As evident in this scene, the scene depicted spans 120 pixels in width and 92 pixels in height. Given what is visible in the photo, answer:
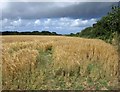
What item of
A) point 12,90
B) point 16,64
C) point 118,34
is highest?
point 118,34

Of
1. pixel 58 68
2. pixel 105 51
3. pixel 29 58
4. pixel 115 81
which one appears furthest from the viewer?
pixel 105 51

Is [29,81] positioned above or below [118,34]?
below

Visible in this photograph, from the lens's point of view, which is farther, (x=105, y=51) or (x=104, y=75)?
(x=105, y=51)

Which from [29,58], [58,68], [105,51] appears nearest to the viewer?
[58,68]

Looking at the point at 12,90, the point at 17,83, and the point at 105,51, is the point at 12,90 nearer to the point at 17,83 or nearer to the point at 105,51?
the point at 17,83

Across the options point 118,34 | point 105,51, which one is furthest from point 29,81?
point 118,34

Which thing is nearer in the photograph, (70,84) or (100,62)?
(70,84)

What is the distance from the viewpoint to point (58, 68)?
869cm

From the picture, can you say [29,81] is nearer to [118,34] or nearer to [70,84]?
[70,84]

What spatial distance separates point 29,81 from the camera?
7414 millimetres

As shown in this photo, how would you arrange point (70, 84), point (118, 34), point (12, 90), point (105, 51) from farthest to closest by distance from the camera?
point (118, 34), point (105, 51), point (70, 84), point (12, 90)

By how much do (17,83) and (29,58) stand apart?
224cm

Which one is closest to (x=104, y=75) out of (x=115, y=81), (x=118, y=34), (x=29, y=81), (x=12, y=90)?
(x=115, y=81)

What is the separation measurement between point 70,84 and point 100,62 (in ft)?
9.37
